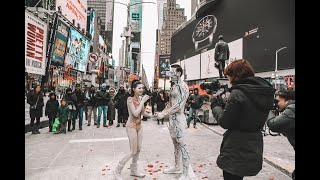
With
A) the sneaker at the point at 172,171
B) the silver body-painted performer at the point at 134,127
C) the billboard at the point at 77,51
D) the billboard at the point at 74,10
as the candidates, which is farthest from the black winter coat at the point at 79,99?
the billboard at the point at 74,10

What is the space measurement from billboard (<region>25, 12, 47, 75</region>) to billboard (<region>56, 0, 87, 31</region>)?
13807mm

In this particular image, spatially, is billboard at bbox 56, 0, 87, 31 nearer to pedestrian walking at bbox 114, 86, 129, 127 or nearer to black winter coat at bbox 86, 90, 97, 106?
black winter coat at bbox 86, 90, 97, 106

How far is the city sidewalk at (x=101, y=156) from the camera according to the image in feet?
15.1

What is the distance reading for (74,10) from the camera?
2758 cm

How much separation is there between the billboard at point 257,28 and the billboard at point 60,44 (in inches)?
955

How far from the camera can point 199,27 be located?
5484cm

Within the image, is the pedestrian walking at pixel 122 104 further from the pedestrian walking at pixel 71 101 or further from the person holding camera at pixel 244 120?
the person holding camera at pixel 244 120

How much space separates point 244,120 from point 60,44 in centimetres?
2056

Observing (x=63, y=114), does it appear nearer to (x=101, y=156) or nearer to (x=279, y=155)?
(x=101, y=156)

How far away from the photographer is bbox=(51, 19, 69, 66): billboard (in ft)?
63.1

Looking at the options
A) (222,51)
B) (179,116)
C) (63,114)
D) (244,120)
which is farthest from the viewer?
(63,114)

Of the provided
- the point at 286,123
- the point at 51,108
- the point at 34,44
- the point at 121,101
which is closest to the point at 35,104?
the point at 51,108
